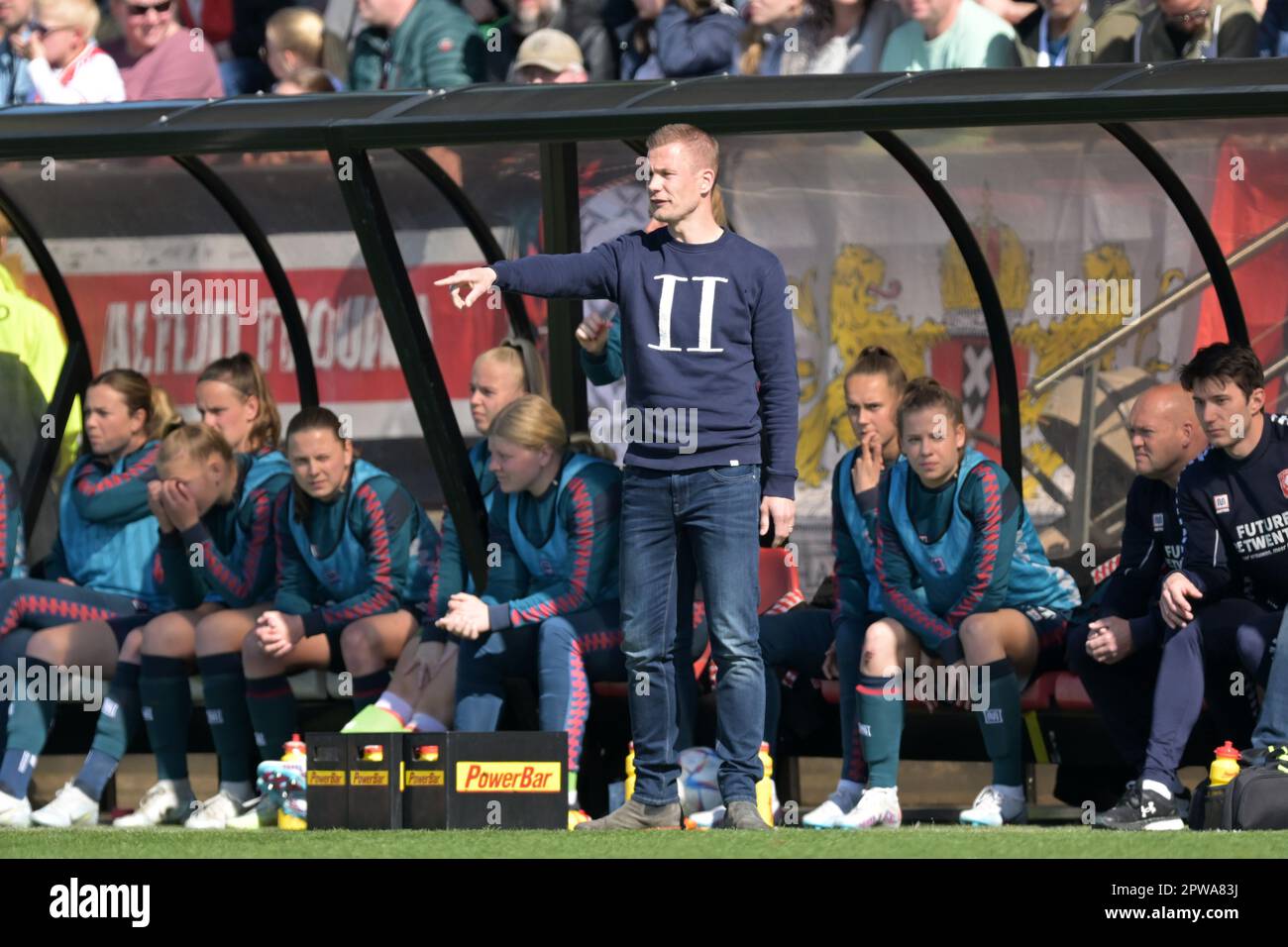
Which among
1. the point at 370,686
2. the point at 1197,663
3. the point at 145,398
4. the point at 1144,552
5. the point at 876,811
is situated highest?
the point at 145,398

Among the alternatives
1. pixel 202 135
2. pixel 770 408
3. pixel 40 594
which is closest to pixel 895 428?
pixel 770 408

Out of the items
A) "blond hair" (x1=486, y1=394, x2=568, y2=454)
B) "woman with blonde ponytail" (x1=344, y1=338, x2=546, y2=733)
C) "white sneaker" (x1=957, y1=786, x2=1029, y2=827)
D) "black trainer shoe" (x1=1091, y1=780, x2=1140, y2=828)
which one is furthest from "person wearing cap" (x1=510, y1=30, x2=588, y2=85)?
"black trainer shoe" (x1=1091, y1=780, x2=1140, y2=828)

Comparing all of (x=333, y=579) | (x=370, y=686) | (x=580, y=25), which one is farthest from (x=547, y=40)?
(x=370, y=686)

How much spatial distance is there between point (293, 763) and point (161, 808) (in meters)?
0.55

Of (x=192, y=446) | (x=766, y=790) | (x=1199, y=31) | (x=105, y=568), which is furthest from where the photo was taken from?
(x=1199, y=31)

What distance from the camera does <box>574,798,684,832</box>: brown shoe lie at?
19.4 ft

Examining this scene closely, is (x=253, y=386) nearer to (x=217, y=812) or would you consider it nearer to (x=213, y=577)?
(x=213, y=577)

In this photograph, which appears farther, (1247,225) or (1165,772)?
(1247,225)

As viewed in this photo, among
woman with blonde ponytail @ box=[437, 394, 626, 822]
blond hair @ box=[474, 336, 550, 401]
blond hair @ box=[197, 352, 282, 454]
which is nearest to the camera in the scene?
woman with blonde ponytail @ box=[437, 394, 626, 822]

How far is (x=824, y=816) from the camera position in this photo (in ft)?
21.6

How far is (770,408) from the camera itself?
19.6 ft

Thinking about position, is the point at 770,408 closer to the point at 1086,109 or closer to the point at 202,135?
the point at 1086,109

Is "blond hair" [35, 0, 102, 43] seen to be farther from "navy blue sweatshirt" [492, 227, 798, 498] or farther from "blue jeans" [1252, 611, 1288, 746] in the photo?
"blue jeans" [1252, 611, 1288, 746]

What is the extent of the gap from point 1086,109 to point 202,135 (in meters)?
2.50
